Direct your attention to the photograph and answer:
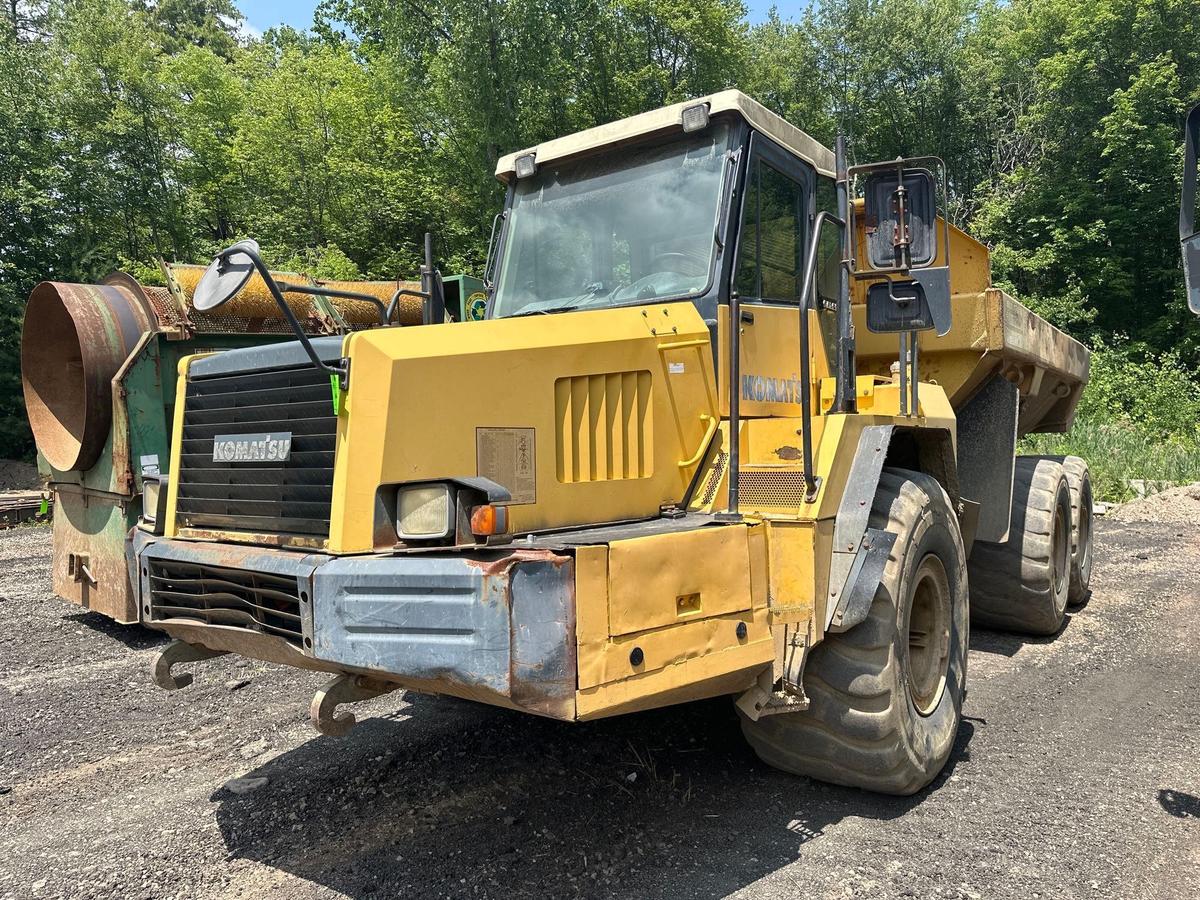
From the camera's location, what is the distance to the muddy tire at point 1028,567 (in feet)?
18.7

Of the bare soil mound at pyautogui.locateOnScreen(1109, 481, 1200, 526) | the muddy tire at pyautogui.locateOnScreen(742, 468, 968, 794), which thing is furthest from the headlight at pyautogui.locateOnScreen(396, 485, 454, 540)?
the bare soil mound at pyautogui.locateOnScreen(1109, 481, 1200, 526)

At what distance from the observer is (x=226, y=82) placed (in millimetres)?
26203

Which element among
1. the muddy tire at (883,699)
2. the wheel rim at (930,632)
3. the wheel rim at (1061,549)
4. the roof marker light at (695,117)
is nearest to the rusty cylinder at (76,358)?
the roof marker light at (695,117)

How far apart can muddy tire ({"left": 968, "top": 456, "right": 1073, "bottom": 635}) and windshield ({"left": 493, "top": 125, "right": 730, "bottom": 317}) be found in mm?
3345

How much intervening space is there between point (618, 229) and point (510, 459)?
4.60ft

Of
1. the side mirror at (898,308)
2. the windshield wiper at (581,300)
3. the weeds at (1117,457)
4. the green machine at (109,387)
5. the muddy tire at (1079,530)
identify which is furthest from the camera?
the weeds at (1117,457)

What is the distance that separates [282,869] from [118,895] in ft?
1.73

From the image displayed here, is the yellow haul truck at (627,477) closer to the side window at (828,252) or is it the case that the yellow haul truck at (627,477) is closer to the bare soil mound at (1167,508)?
the side window at (828,252)

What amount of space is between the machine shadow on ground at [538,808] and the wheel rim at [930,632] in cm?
40

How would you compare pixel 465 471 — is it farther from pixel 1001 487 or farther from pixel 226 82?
pixel 226 82

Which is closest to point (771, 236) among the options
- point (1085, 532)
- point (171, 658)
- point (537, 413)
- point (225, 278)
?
point (537, 413)

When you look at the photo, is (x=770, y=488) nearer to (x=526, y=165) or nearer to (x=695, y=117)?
(x=695, y=117)

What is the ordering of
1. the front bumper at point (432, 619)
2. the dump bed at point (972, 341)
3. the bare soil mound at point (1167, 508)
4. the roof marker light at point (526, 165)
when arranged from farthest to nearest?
1. the bare soil mound at point (1167, 508)
2. the dump bed at point (972, 341)
3. the roof marker light at point (526, 165)
4. the front bumper at point (432, 619)

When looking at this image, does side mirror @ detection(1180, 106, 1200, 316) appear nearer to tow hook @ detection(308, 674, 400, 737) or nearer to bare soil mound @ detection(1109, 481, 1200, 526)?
tow hook @ detection(308, 674, 400, 737)
